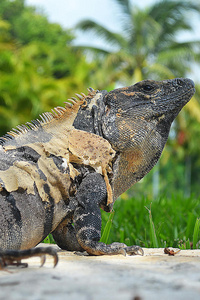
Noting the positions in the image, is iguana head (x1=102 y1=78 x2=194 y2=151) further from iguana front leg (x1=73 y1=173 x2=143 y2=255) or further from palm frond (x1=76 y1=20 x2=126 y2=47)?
palm frond (x1=76 y1=20 x2=126 y2=47)

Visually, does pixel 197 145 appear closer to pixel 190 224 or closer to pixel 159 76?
pixel 159 76

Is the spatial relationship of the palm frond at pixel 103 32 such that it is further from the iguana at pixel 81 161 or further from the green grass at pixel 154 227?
the iguana at pixel 81 161

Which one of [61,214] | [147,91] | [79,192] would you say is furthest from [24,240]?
[147,91]

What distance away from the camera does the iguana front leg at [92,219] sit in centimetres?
269

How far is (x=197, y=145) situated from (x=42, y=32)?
63.9ft

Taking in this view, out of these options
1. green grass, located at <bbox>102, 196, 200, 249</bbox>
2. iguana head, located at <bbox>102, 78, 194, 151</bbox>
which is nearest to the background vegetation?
green grass, located at <bbox>102, 196, 200, 249</bbox>

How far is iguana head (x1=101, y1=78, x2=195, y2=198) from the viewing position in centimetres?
319

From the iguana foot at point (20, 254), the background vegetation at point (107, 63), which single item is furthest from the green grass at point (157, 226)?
the background vegetation at point (107, 63)

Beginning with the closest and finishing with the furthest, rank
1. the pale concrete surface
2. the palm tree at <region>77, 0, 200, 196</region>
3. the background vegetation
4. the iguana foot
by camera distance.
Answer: the pale concrete surface
the iguana foot
the background vegetation
the palm tree at <region>77, 0, 200, 196</region>

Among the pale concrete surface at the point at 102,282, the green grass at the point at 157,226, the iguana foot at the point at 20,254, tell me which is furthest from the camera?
the green grass at the point at 157,226

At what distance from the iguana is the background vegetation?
9765 millimetres

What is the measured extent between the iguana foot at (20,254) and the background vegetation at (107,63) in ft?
36.6

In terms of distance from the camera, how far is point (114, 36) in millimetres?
30953

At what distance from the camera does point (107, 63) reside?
28.7m
